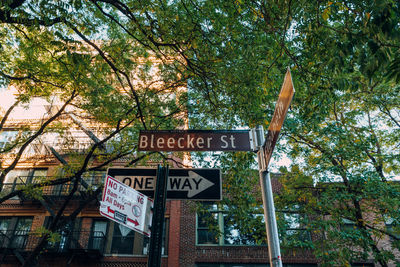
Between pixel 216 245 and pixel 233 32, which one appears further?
pixel 216 245

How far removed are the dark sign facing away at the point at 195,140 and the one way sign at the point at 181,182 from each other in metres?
0.51

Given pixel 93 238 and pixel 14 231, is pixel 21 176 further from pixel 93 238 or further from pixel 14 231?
pixel 93 238

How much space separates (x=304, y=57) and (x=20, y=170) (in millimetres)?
19873

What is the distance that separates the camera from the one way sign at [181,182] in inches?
151

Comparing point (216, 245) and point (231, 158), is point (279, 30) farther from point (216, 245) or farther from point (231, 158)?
point (216, 245)

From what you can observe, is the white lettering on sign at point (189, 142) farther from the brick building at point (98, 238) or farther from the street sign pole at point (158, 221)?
the brick building at point (98, 238)

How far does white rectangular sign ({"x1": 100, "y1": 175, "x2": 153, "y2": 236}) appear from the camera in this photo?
3035 millimetres

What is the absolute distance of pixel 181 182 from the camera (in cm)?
392

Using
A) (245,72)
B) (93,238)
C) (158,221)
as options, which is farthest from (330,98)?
(93,238)

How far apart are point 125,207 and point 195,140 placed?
1706mm

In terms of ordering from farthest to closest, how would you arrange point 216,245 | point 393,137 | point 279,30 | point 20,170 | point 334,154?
1. point 20,170
2. point 216,245
3. point 393,137
4. point 334,154
5. point 279,30

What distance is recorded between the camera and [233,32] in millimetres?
6926

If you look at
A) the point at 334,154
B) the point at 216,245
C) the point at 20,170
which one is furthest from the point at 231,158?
the point at 20,170

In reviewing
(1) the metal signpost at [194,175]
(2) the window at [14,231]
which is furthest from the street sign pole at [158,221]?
(2) the window at [14,231]
